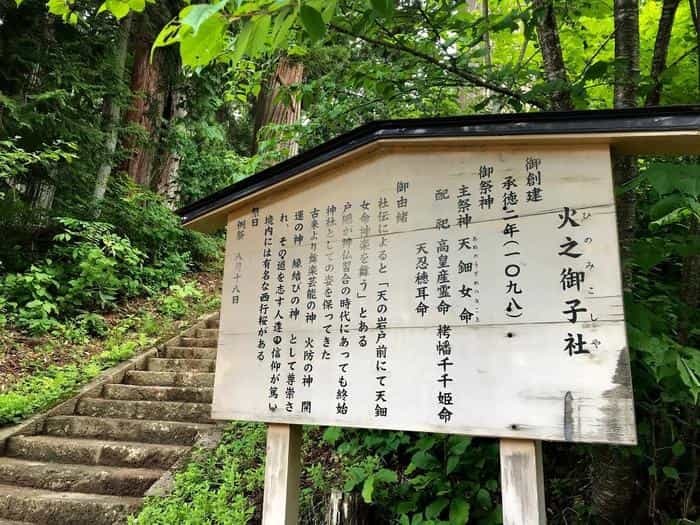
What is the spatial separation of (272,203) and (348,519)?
5.96ft

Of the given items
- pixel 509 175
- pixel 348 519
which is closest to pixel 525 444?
pixel 509 175

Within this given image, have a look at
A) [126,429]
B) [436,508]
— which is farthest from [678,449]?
[126,429]

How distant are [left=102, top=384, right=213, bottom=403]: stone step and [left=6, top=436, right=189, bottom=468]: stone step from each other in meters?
0.63

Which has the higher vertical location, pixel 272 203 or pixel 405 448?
pixel 272 203

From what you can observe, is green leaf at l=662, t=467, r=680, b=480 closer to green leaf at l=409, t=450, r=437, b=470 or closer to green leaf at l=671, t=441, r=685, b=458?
green leaf at l=671, t=441, r=685, b=458

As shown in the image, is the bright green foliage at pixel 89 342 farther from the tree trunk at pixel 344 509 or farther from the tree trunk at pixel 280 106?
the tree trunk at pixel 344 509

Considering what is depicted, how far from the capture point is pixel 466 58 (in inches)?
114

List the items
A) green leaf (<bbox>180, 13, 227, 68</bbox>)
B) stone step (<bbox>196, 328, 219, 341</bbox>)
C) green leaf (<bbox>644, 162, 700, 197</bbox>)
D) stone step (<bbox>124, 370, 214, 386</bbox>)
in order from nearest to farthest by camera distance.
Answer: green leaf (<bbox>180, 13, 227, 68</bbox>), green leaf (<bbox>644, 162, 700, 197</bbox>), stone step (<bbox>124, 370, 214, 386</bbox>), stone step (<bbox>196, 328, 219, 341</bbox>)

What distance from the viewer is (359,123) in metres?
4.62

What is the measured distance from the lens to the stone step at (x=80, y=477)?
11.3ft

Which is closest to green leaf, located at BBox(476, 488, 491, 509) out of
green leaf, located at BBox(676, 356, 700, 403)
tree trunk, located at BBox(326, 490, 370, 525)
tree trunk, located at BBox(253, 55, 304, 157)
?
tree trunk, located at BBox(326, 490, 370, 525)

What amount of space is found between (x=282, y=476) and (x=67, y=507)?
1967 millimetres

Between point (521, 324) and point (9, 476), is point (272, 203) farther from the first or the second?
point (9, 476)

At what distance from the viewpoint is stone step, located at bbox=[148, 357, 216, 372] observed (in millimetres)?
5238
